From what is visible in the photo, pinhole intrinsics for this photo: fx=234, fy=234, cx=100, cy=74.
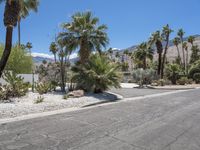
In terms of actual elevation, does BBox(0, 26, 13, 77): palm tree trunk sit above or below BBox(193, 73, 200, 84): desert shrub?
above

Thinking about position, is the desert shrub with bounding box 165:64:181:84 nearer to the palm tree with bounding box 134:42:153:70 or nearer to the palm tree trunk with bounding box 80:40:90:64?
the palm tree with bounding box 134:42:153:70

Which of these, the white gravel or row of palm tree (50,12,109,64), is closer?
the white gravel

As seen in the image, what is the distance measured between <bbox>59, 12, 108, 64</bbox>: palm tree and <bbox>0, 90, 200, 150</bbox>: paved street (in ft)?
33.1

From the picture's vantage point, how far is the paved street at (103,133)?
21.1 ft

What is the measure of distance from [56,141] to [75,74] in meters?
11.7

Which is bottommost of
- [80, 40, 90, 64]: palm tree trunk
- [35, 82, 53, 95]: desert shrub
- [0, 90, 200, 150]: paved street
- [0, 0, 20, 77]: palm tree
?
[0, 90, 200, 150]: paved street

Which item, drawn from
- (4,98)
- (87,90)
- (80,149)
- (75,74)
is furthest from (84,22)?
(80,149)

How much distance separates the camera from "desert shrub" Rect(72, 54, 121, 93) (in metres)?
17.3

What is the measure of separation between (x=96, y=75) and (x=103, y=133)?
9.75 m

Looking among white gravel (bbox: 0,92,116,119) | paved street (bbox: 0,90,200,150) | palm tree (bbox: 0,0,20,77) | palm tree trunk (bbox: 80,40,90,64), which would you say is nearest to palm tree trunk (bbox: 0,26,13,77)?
palm tree (bbox: 0,0,20,77)

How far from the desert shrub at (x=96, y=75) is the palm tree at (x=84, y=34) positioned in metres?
1.56

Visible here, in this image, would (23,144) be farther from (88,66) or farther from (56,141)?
(88,66)

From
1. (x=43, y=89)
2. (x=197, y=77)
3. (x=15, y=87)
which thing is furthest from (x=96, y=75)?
(x=197, y=77)

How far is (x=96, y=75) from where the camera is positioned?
17.2 m
